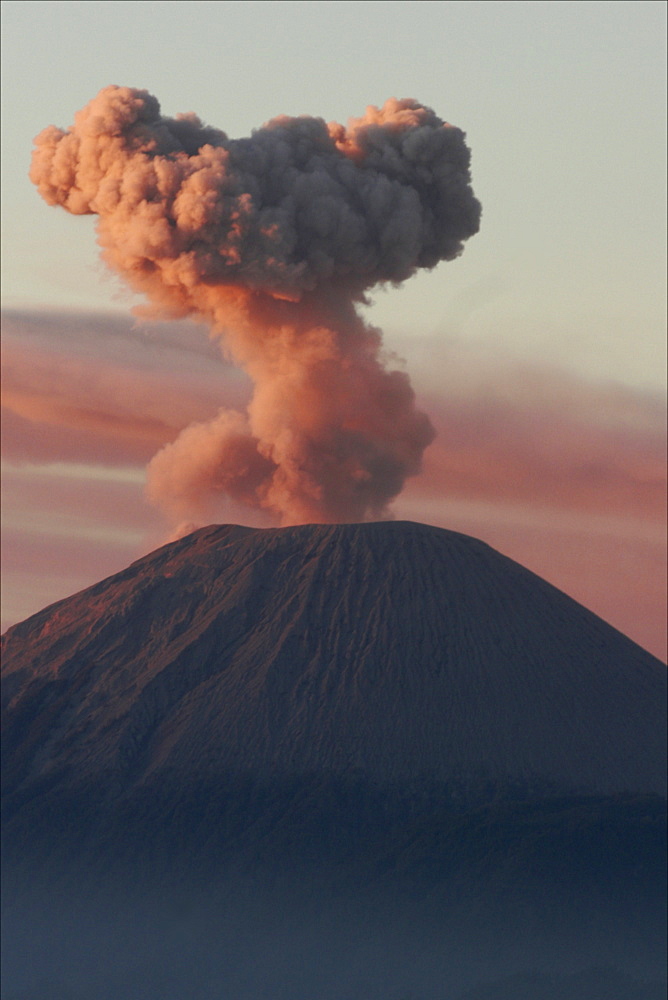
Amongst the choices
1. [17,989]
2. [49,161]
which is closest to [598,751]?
[17,989]

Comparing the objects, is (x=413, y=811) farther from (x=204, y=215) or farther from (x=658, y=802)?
(x=204, y=215)

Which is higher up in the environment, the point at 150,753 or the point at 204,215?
the point at 204,215

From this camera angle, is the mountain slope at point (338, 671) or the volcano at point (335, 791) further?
the mountain slope at point (338, 671)

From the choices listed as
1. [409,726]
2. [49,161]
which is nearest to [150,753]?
[409,726]

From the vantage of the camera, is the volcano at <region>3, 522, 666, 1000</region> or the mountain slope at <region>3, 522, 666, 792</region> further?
the mountain slope at <region>3, 522, 666, 792</region>

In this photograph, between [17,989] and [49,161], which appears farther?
[49,161]

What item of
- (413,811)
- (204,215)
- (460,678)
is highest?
(204,215)
